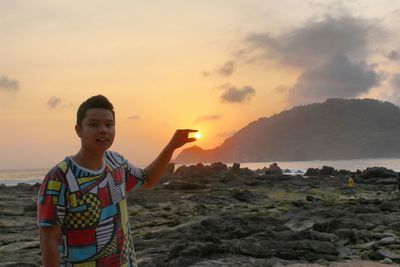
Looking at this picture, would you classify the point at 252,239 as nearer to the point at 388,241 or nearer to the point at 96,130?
the point at 388,241

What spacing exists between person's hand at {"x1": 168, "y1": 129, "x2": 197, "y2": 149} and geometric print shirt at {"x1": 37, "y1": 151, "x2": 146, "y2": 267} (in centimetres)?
79

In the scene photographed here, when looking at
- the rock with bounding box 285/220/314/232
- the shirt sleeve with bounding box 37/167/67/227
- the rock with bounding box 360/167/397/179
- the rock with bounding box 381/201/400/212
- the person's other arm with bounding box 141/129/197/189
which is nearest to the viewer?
the shirt sleeve with bounding box 37/167/67/227

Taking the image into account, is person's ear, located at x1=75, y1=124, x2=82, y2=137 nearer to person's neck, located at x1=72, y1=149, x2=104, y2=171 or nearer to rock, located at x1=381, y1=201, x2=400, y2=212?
person's neck, located at x1=72, y1=149, x2=104, y2=171

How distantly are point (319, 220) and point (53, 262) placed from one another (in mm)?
13059

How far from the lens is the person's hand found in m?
3.94

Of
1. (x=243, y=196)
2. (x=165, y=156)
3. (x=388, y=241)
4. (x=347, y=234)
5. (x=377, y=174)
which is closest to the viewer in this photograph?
(x=165, y=156)

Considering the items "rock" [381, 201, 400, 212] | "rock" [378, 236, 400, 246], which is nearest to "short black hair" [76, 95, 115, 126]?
"rock" [378, 236, 400, 246]

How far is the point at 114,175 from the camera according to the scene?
3248 mm

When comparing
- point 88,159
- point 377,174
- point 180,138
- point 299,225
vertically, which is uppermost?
point 180,138

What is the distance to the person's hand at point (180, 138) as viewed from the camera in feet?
12.9

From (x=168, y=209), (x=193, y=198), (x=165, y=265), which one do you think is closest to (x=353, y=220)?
(x=165, y=265)

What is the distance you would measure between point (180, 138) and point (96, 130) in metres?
1.05

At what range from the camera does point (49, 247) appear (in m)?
2.78

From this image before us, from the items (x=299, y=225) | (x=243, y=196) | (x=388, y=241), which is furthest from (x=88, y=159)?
(x=243, y=196)
